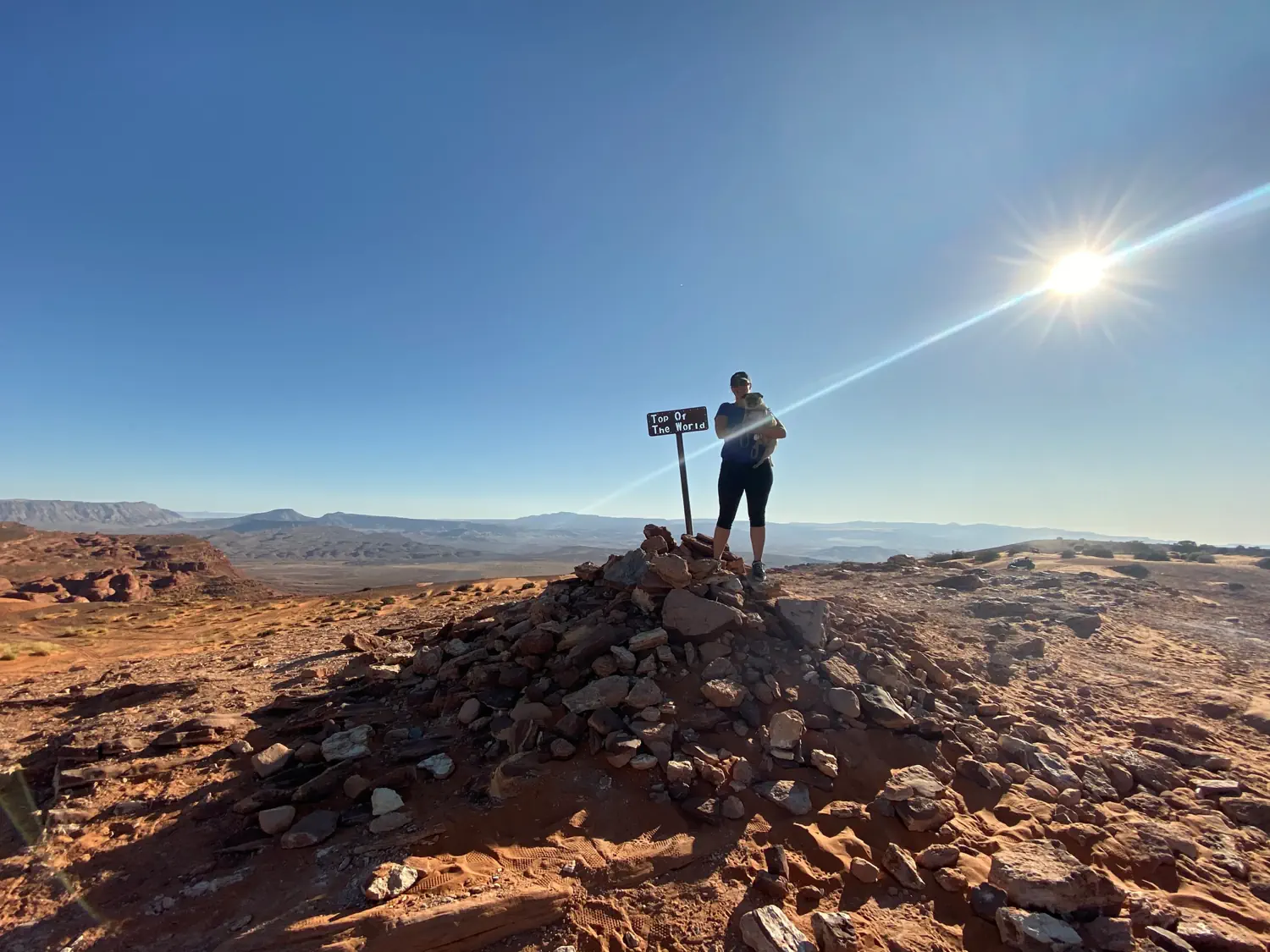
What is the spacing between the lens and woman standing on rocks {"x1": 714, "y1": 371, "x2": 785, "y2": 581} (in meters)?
7.32

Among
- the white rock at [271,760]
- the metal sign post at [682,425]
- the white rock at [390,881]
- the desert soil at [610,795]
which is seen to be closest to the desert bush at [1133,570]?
the desert soil at [610,795]

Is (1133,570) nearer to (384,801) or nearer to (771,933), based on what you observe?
(771,933)

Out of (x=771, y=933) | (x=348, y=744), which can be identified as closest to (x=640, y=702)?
(x=771, y=933)

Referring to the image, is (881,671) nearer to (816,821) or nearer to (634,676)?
(816,821)

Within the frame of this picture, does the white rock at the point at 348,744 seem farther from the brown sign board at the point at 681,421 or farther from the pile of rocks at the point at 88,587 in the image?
the pile of rocks at the point at 88,587

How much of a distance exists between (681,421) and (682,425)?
10cm

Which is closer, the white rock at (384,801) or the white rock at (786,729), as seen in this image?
the white rock at (384,801)

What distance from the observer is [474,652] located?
7.00 m

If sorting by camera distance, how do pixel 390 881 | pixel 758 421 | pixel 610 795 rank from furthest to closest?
pixel 758 421
pixel 610 795
pixel 390 881

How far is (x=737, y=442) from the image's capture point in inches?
289

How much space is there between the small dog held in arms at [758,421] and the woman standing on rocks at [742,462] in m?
0.01

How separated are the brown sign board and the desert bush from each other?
16734mm

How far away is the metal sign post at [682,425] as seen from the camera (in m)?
12.0

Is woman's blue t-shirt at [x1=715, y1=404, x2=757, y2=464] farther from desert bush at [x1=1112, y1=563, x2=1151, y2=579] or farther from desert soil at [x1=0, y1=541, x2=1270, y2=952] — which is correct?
desert bush at [x1=1112, y1=563, x2=1151, y2=579]
